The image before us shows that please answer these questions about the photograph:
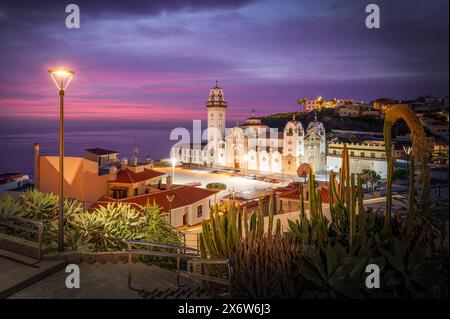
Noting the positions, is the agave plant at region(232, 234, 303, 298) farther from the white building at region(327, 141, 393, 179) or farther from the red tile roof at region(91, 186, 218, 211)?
the white building at region(327, 141, 393, 179)

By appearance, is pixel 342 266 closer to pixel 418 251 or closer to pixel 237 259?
pixel 418 251

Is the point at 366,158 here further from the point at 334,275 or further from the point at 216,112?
the point at 334,275

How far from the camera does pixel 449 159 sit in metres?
2.84

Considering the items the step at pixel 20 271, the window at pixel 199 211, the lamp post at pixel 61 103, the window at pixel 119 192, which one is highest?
the lamp post at pixel 61 103

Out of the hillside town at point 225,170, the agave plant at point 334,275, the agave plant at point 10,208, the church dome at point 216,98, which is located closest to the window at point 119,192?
the hillside town at point 225,170

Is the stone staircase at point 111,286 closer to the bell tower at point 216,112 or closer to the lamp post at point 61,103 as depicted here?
the lamp post at point 61,103

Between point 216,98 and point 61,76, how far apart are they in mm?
53135

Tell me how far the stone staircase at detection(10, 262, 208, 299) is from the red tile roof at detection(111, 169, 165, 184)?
40.8 ft

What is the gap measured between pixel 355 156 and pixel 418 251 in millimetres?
44020

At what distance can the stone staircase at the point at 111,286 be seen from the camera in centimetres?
460

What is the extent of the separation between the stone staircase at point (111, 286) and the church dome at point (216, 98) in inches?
2098
